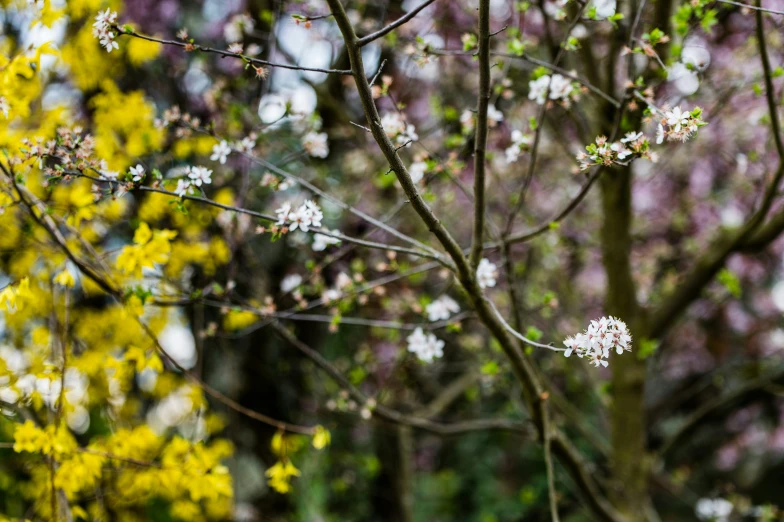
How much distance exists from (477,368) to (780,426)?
379 cm

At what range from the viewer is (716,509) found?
13.1ft

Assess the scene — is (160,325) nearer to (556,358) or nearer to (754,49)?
(556,358)

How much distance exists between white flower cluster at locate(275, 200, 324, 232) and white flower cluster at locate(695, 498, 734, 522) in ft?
11.5

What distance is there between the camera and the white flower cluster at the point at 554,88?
218 cm

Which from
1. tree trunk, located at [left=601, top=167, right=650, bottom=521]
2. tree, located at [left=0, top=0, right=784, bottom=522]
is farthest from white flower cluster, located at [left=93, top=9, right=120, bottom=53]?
tree trunk, located at [left=601, top=167, right=650, bottom=521]

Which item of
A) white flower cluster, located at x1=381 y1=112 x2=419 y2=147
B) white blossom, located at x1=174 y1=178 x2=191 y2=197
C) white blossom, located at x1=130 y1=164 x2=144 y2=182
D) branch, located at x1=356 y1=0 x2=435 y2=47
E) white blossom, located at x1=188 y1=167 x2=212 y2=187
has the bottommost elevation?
white blossom, located at x1=130 y1=164 x2=144 y2=182

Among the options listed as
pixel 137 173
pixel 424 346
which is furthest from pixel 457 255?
pixel 137 173

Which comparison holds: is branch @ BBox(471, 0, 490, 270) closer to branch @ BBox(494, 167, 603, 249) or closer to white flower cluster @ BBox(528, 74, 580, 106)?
branch @ BBox(494, 167, 603, 249)

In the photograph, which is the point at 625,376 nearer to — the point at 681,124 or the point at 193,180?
the point at 681,124

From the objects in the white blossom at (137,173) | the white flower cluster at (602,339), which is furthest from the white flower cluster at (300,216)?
the white flower cluster at (602,339)

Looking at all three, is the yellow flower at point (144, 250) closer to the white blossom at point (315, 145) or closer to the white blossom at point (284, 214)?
the white blossom at point (284, 214)

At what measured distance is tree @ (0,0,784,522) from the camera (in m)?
2.16

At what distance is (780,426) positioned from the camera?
19.1ft

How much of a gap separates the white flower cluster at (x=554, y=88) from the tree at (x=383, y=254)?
12 mm
